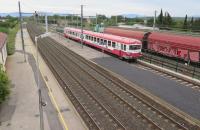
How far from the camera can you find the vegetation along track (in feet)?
48.6

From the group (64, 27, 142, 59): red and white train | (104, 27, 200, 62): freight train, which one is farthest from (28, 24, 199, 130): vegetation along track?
(104, 27, 200, 62): freight train

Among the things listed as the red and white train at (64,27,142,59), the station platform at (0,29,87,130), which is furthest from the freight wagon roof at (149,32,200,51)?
the station platform at (0,29,87,130)

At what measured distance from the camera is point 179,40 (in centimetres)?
3055

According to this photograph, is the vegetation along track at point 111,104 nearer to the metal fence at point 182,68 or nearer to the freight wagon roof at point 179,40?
the metal fence at point 182,68

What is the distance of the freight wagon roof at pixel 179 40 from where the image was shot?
28.0 metres

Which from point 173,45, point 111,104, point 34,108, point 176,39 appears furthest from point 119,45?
point 34,108

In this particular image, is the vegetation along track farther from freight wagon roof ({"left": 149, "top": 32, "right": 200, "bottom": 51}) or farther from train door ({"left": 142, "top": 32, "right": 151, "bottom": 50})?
train door ({"left": 142, "top": 32, "right": 151, "bottom": 50})

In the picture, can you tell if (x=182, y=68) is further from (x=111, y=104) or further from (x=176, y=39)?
(x=111, y=104)

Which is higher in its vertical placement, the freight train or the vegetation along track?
the freight train

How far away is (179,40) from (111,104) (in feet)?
55.3

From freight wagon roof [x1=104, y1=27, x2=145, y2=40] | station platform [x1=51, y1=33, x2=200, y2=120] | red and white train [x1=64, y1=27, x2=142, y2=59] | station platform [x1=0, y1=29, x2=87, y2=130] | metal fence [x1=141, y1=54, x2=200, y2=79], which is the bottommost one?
station platform [x1=0, y1=29, x2=87, y2=130]

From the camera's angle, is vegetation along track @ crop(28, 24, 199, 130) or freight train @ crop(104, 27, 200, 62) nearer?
vegetation along track @ crop(28, 24, 199, 130)

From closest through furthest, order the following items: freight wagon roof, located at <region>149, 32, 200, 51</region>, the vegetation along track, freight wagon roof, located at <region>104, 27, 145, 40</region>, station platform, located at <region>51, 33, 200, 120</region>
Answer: the vegetation along track < station platform, located at <region>51, 33, 200, 120</region> < freight wagon roof, located at <region>149, 32, 200, 51</region> < freight wagon roof, located at <region>104, 27, 145, 40</region>

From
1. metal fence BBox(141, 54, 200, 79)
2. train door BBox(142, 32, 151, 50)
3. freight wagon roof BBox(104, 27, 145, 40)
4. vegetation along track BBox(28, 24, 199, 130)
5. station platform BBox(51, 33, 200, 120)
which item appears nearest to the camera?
vegetation along track BBox(28, 24, 199, 130)
